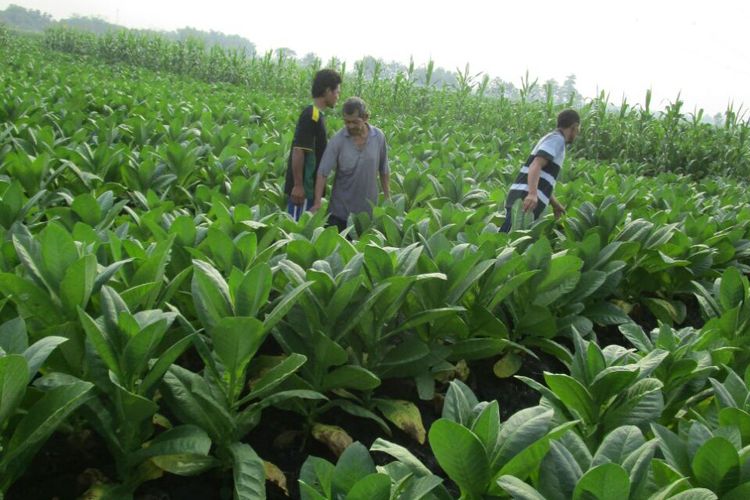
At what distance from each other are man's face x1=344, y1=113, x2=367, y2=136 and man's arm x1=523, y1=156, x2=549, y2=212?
1.43 meters

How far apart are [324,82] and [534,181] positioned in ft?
6.17

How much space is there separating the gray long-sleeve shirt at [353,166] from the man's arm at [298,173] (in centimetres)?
17

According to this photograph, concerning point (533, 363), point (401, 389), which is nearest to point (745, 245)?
point (533, 363)

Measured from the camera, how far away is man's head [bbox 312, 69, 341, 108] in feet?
16.4

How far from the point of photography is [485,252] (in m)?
2.75

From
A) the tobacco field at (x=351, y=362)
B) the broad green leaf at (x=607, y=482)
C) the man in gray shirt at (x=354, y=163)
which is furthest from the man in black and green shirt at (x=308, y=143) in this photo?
the broad green leaf at (x=607, y=482)

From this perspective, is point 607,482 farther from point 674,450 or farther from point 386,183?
point 386,183

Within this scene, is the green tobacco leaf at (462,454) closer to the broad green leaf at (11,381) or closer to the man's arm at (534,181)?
the broad green leaf at (11,381)

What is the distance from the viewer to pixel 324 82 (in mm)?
5020

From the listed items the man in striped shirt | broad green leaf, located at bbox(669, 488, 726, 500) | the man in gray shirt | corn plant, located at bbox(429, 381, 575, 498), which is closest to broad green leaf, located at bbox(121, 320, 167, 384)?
corn plant, located at bbox(429, 381, 575, 498)

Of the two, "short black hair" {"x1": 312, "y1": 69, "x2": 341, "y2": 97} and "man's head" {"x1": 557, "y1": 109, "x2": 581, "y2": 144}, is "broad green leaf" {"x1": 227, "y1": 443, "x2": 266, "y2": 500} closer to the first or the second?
"short black hair" {"x1": 312, "y1": 69, "x2": 341, "y2": 97}

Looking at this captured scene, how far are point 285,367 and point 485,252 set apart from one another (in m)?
1.19

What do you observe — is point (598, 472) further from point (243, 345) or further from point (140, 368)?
point (140, 368)

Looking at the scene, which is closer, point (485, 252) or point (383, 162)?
point (485, 252)
